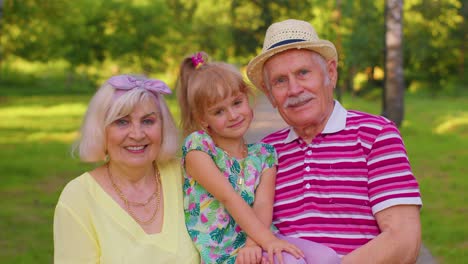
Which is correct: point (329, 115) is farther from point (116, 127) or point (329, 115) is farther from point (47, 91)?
point (47, 91)

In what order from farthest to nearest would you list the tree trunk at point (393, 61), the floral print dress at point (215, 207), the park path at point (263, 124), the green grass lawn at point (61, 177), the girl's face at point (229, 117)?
the tree trunk at point (393, 61), the park path at point (263, 124), the green grass lawn at point (61, 177), the girl's face at point (229, 117), the floral print dress at point (215, 207)

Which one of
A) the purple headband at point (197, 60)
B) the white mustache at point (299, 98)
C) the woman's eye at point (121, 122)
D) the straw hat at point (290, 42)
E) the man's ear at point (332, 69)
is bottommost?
the woman's eye at point (121, 122)

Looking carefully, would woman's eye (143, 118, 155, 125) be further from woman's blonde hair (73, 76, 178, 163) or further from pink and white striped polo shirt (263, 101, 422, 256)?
pink and white striped polo shirt (263, 101, 422, 256)

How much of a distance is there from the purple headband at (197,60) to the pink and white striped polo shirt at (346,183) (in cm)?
68

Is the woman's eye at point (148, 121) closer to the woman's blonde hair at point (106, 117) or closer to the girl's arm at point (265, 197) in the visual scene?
the woman's blonde hair at point (106, 117)

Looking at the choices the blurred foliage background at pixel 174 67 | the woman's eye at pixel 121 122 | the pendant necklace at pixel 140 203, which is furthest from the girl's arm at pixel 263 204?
the blurred foliage background at pixel 174 67

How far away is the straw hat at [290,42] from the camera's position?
3697mm

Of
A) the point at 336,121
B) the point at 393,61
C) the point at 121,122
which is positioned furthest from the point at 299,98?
the point at 393,61

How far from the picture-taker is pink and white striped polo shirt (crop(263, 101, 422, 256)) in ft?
11.4

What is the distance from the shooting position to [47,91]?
126ft

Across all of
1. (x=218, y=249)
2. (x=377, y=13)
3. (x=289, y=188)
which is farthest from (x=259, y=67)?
(x=377, y=13)

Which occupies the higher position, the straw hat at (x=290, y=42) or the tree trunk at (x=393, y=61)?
the straw hat at (x=290, y=42)

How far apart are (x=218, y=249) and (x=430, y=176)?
736cm

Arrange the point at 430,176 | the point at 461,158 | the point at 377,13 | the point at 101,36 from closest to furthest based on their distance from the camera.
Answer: the point at 430,176 < the point at 461,158 < the point at 377,13 < the point at 101,36
